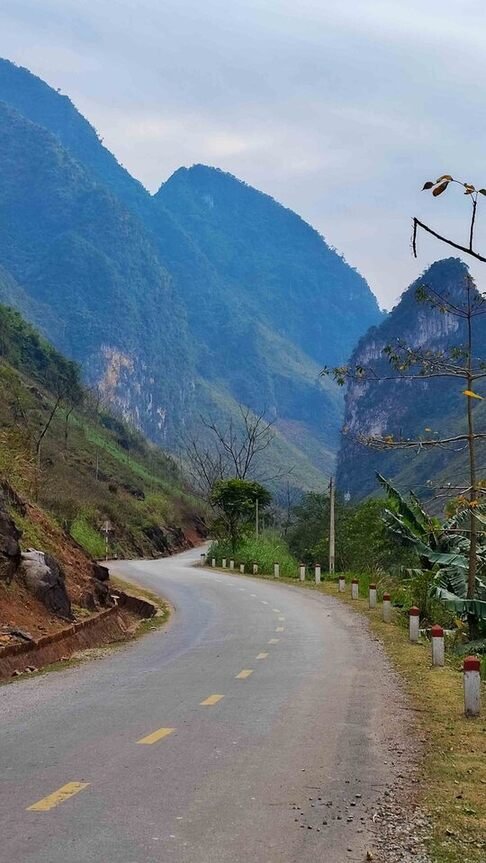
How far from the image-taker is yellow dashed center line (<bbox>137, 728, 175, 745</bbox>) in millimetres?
7791

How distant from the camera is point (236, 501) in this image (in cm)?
5169

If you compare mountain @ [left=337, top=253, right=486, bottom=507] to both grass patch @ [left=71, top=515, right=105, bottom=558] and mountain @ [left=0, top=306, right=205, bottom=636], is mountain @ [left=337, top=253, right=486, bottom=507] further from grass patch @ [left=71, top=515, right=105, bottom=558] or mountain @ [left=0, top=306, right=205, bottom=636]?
grass patch @ [left=71, top=515, right=105, bottom=558]

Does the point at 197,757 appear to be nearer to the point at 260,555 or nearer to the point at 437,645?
the point at 437,645

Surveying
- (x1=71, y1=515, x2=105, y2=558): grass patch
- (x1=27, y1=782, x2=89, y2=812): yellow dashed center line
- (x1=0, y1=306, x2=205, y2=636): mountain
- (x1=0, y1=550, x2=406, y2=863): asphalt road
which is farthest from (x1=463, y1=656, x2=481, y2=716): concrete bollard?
(x1=71, y1=515, x2=105, y2=558): grass patch

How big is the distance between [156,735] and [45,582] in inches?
307

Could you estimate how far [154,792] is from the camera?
20.2ft

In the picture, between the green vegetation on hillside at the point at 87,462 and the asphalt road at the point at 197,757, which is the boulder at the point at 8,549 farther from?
the green vegetation on hillside at the point at 87,462

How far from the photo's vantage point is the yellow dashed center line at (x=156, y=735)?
25.6ft

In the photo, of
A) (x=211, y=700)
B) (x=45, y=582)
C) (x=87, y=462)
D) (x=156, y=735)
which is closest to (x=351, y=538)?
(x=45, y=582)

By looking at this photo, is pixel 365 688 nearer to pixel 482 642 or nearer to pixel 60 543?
pixel 482 642

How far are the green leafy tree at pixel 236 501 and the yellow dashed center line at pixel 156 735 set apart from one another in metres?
43.2

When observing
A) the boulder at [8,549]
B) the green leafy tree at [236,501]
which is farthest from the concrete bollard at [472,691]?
the green leafy tree at [236,501]

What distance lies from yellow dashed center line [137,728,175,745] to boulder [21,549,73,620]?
737 centimetres

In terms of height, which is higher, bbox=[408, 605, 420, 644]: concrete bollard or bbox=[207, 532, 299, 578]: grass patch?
bbox=[207, 532, 299, 578]: grass patch
